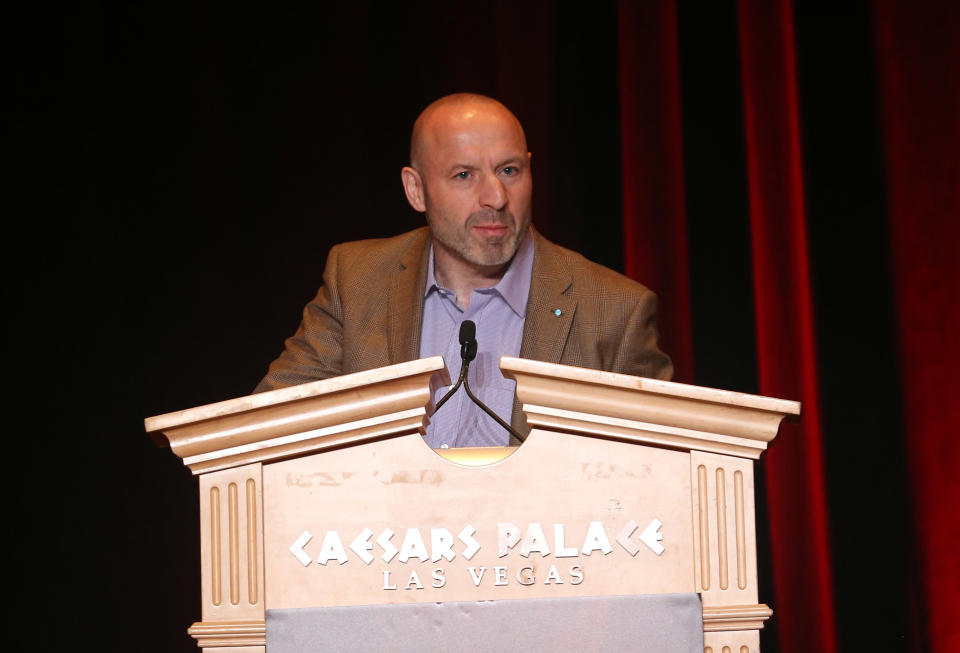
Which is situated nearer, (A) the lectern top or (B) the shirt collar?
(A) the lectern top

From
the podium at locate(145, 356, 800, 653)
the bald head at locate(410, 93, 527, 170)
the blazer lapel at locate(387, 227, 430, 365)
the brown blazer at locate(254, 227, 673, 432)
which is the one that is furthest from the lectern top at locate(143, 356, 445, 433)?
the bald head at locate(410, 93, 527, 170)

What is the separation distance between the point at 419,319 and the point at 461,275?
0.15 metres

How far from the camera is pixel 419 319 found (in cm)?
220

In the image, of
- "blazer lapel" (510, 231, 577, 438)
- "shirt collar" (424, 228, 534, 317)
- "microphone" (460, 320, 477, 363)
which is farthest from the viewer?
"shirt collar" (424, 228, 534, 317)

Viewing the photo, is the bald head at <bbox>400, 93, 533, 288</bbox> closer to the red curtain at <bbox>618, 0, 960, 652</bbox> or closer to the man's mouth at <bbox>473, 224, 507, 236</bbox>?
the man's mouth at <bbox>473, 224, 507, 236</bbox>

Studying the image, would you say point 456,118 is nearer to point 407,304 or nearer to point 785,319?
point 407,304

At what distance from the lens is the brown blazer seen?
2098mm

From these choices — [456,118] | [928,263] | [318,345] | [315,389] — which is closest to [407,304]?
[318,345]

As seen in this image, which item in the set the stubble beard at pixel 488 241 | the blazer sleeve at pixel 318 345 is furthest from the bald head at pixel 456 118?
the blazer sleeve at pixel 318 345

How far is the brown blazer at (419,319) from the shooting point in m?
2.10

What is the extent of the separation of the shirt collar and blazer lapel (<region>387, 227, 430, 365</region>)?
0.08 feet

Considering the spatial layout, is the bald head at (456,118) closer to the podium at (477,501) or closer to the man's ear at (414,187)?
the man's ear at (414,187)

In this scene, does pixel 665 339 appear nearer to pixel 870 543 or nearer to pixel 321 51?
pixel 870 543

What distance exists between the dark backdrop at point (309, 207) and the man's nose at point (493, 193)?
2.67 feet
